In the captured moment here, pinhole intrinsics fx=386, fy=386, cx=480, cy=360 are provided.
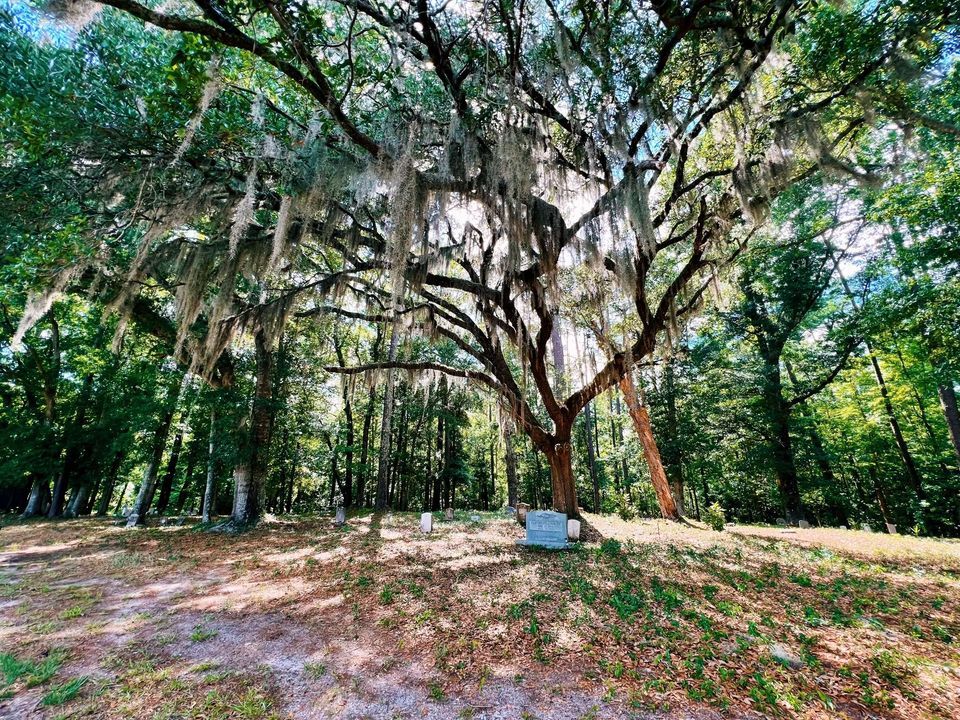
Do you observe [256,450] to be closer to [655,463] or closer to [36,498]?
[36,498]

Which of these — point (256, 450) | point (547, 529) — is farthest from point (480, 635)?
point (256, 450)

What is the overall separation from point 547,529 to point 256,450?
23.3 ft

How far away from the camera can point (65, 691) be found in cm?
258

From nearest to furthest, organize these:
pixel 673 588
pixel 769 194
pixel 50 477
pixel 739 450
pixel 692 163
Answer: pixel 673 588
pixel 769 194
pixel 692 163
pixel 50 477
pixel 739 450

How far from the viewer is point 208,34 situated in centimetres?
338

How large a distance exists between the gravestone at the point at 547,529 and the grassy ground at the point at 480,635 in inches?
23.0

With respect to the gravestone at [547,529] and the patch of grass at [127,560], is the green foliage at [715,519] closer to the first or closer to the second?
the gravestone at [547,529]

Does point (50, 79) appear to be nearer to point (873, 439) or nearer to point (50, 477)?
point (50, 477)

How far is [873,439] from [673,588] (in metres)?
18.8

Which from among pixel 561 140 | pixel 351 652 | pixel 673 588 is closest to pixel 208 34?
pixel 561 140

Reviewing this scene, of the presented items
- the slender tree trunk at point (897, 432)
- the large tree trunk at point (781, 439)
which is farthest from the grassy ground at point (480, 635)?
the slender tree trunk at point (897, 432)

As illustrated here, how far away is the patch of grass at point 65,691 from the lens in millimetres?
2475

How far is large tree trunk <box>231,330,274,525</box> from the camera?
9344 mm

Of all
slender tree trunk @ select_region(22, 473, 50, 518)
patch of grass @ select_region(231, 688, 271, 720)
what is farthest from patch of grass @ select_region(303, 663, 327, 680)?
slender tree trunk @ select_region(22, 473, 50, 518)
